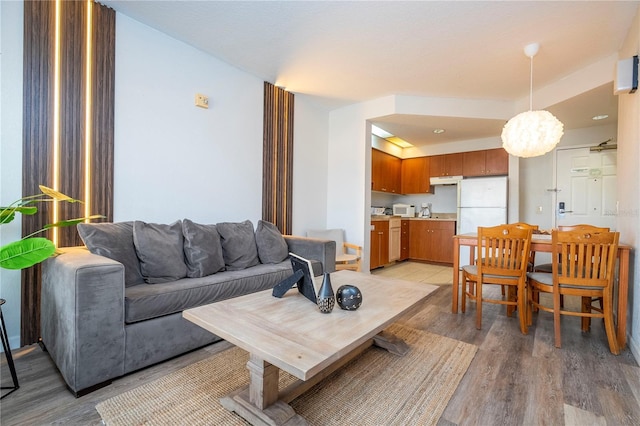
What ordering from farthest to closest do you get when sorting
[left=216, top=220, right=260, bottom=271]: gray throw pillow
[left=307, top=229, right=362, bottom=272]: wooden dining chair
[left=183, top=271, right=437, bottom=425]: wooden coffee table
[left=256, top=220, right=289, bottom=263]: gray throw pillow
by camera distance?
[left=307, top=229, right=362, bottom=272]: wooden dining chair
[left=256, top=220, right=289, bottom=263]: gray throw pillow
[left=216, top=220, right=260, bottom=271]: gray throw pillow
[left=183, top=271, right=437, bottom=425]: wooden coffee table

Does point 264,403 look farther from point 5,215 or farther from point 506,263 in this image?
point 506,263

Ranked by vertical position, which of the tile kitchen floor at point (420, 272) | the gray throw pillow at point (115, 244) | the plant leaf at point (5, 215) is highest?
the plant leaf at point (5, 215)

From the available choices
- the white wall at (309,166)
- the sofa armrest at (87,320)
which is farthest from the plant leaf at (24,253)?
the white wall at (309,166)

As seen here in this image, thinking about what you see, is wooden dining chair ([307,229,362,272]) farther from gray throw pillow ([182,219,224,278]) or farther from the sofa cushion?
gray throw pillow ([182,219,224,278])

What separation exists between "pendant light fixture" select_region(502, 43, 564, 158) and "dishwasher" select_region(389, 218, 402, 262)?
8.60 feet

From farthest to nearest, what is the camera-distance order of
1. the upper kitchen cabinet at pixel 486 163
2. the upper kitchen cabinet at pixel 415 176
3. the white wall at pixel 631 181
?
1. the upper kitchen cabinet at pixel 415 176
2. the upper kitchen cabinet at pixel 486 163
3. the white wall at pixel 631 181

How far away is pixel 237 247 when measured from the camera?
2.64m

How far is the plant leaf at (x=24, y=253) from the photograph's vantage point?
138cm

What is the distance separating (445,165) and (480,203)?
1.04 meters

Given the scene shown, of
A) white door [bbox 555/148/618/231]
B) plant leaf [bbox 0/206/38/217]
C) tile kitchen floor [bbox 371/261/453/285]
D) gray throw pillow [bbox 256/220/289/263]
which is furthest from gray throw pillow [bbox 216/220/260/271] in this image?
white door [bbox 555/148/618/231]

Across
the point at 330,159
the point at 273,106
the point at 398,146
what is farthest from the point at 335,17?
the point at 398,146

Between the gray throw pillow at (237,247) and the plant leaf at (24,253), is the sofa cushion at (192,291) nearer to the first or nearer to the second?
the gray throw pillow at (237,247)

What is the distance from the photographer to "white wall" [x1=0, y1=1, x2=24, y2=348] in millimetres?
1885

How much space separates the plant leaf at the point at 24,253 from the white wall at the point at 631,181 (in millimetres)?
3573
